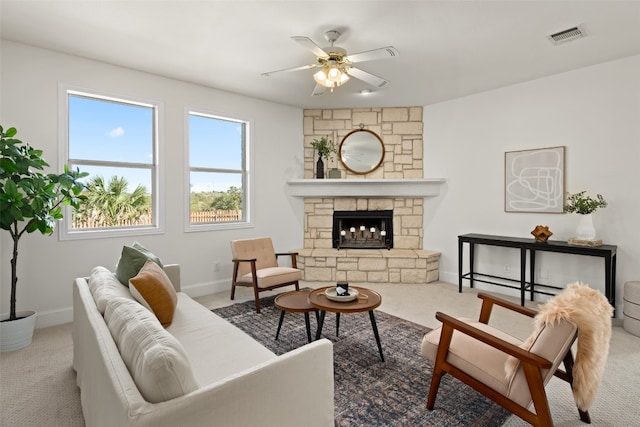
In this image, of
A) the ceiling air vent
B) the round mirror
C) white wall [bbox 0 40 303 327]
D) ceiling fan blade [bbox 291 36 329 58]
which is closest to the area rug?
white wall [bbox 0 40 303 327]

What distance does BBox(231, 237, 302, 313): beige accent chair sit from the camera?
12.4 feet

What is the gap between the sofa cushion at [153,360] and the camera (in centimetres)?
110

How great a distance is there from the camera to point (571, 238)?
3.84m

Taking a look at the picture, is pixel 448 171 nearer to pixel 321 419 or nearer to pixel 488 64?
pixel 488 64

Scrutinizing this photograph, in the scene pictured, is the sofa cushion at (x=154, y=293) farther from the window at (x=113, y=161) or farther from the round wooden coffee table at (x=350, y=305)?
the window at (x=113, y=161)

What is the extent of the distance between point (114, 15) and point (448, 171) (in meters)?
4.56

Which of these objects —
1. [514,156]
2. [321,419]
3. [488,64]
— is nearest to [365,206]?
[514,156]

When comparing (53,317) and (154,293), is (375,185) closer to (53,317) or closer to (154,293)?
(154,293)

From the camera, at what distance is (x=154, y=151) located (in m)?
4.08

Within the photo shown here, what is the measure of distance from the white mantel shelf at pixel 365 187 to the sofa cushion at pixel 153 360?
4006 mm

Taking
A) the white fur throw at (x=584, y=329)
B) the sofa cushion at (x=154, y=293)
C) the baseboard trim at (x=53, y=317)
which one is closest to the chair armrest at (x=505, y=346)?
the white fur throw at (x=584, y=329)

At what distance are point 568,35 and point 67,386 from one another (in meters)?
4.94

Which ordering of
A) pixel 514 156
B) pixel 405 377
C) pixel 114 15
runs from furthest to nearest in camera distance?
pixel 514 156, pixel 114 15, pixel 405 377

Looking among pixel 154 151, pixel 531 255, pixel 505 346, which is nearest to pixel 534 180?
pixel 531 255
